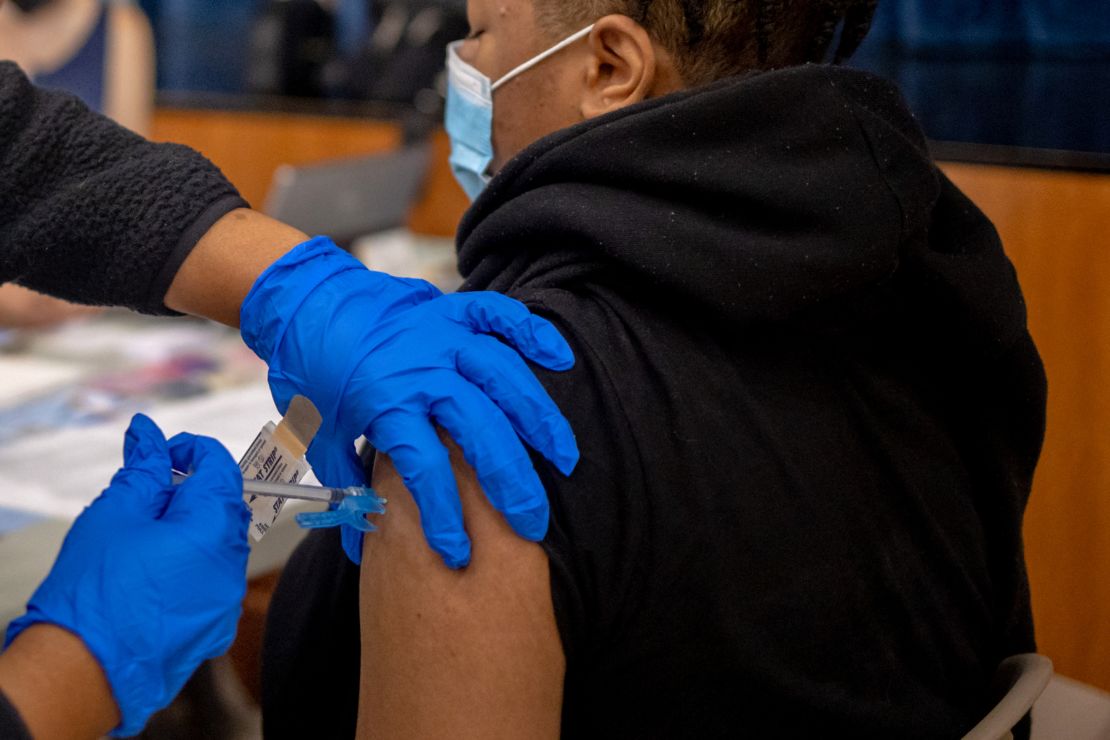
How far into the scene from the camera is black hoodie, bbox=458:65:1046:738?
818 mm

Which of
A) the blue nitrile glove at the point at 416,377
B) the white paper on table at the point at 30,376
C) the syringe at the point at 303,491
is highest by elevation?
the blue nitrile glove at the point at 416,377

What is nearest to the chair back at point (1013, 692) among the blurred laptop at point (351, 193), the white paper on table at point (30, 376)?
the white paper on table at point (30, 376)

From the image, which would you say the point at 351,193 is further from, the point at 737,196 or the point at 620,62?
the point at 737,196

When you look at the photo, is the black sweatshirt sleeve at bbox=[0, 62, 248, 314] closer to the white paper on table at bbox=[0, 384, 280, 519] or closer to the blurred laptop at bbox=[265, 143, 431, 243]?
the white paper on table at bbox=[0, 384, 280, 519]

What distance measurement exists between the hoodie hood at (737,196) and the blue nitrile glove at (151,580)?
0.33 m

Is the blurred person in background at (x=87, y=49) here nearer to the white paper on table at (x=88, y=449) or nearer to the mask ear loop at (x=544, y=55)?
the white paper on table at (x=88, y=449)

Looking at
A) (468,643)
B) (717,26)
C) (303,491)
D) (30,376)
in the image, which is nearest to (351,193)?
(30,376)

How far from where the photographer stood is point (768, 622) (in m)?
0.85

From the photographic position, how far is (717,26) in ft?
3.20

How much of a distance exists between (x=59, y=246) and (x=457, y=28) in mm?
2772

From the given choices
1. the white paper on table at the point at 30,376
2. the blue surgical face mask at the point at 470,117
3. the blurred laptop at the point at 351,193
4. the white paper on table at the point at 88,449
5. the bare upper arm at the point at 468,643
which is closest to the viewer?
the bare upper arm at the point at 468,643

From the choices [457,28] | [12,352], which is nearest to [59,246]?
[12,352]

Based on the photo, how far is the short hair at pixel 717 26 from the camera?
97cm

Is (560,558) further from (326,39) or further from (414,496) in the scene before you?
(326,39)
